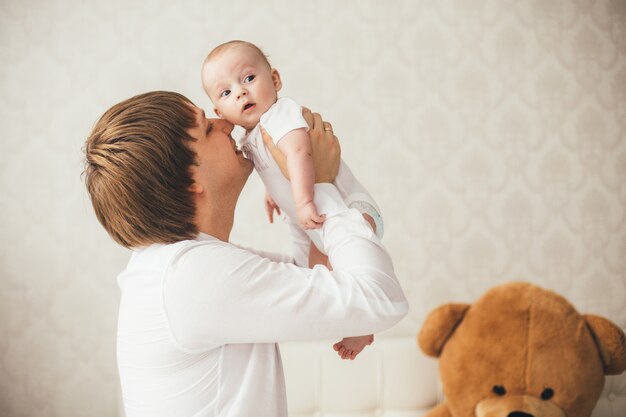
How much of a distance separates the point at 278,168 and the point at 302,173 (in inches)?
6.5

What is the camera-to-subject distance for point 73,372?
227cm

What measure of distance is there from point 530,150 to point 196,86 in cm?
153

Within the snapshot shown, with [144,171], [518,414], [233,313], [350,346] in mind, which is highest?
[144,171]

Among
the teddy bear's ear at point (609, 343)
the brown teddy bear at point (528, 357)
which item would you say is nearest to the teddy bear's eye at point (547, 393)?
the brown teddy bear at point (528, 357)

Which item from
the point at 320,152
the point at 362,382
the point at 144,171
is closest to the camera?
the point at 144,171

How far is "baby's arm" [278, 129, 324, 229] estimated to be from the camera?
1.04m

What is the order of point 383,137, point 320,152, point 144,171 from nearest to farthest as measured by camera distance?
point 144,171, point 320,152, point 383,137

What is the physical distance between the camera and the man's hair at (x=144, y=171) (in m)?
0.98

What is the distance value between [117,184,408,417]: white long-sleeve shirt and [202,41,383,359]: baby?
6.8 inches

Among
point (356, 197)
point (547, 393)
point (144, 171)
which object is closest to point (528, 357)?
point (547, 393)

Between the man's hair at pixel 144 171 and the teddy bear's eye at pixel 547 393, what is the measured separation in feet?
4.63

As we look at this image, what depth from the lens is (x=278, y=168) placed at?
123 centimetres

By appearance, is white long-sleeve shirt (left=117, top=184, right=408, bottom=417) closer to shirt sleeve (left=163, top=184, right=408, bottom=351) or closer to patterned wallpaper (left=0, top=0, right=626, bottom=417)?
shirt sleeve (left=163, top=184, right=408, bottom=351)

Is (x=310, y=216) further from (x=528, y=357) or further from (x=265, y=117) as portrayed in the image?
(x=528, y=357)
